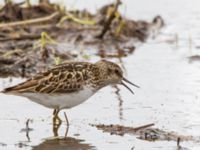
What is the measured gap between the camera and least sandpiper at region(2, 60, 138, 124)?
26.9ft

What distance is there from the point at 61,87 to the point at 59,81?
10 cm

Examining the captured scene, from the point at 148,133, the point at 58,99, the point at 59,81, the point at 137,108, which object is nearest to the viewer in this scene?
the point at 148,133

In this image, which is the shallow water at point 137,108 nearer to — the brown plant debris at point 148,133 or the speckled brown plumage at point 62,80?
the brown plant debris at point 148,133

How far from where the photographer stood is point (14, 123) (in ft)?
27.1

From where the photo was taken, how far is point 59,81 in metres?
8.37

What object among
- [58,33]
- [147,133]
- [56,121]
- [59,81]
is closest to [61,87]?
[59,81]

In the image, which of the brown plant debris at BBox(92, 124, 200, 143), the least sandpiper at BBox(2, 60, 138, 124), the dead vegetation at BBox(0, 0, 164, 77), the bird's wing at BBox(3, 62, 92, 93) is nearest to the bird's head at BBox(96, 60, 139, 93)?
the least sandpiper at BBox(2, 60, 138, 124)

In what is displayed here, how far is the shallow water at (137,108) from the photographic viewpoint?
303 inches

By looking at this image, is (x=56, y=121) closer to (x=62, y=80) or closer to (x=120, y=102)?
(x=62, y=80)

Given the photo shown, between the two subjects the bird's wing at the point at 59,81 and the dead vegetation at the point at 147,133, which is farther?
the bird's wing at the point at 59,81

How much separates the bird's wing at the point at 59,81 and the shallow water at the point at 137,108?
38 centimetres

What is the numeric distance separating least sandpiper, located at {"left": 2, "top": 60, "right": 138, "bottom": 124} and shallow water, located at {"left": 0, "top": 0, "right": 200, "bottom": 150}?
271 millimetres

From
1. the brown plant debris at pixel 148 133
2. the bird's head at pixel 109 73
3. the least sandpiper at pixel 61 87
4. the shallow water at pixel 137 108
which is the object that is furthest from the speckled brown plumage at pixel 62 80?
the brown plant debris at pixel 148 133

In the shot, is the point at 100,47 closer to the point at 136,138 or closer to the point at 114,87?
the point at 114,87
